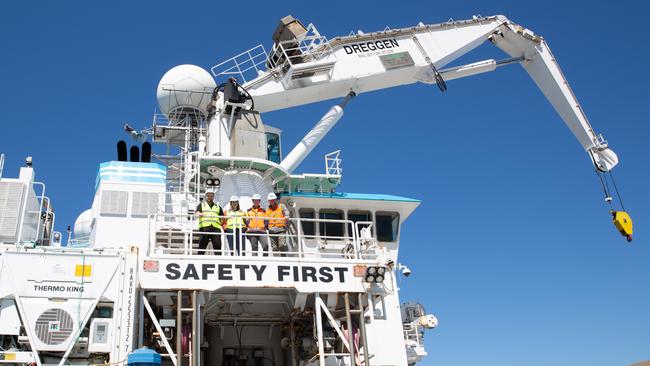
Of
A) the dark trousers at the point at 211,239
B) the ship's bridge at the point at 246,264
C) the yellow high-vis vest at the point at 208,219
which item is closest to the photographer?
the ship's bridge at the point at 246,264

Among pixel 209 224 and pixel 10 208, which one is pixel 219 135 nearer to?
pixel 209 224

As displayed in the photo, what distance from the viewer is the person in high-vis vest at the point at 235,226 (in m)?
16.1

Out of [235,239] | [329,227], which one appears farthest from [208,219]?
[329,227]

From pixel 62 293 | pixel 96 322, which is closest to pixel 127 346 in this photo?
pixel 96 322

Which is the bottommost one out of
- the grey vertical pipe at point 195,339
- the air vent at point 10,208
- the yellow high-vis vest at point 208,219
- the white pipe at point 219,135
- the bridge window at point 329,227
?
the grey vertical pipe at point 195,339

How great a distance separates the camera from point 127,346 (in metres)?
14.1

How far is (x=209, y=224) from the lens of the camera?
16328 mm

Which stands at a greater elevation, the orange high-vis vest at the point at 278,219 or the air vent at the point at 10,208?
the air vent at the point at 10,208

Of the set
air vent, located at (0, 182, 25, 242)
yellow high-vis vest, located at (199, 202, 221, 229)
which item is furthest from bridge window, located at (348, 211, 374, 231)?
air vent, located at (0, 182, 25, 242)

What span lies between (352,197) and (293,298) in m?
7.01

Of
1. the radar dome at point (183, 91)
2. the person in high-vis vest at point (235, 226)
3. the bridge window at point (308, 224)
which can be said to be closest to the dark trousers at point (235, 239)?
A: the person in high-vis vest at point (235, 226)

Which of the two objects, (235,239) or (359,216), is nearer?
(235,239)

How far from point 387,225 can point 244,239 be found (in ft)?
24.9

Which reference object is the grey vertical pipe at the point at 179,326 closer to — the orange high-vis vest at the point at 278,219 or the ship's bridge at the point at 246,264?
the ship's bridge at the point at 246,264
